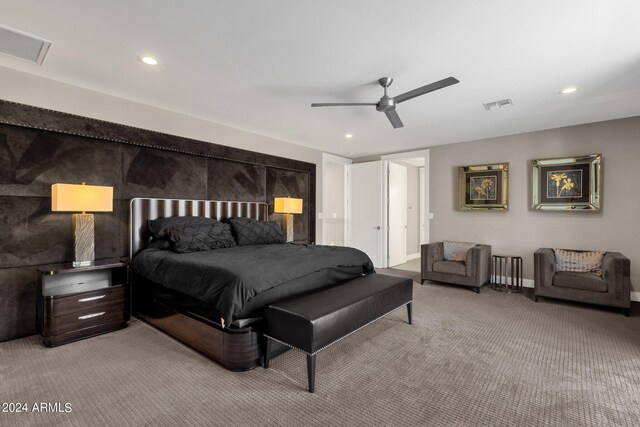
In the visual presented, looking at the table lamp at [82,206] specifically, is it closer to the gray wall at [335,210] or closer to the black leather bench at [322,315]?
the black leather bench at [322,315]

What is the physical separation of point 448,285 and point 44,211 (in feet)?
18.1

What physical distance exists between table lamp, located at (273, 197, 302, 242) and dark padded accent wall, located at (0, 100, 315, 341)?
0.98 metres

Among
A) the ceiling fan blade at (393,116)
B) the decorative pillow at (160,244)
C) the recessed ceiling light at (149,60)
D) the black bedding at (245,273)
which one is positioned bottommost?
the black bedding at (245,273)

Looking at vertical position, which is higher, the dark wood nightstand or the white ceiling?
the white ceiling

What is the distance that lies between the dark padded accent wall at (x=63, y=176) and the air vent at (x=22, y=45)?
52cm

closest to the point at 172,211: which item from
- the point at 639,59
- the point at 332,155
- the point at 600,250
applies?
the point at 332,155

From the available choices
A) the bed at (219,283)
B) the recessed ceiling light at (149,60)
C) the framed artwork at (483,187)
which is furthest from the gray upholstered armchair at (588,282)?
the recessed ceiling light at (149,60)

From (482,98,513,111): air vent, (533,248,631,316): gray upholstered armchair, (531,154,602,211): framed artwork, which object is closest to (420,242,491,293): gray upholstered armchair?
(533,248,631,316): gray upholstered armchair

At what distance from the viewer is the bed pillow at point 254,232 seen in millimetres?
4160

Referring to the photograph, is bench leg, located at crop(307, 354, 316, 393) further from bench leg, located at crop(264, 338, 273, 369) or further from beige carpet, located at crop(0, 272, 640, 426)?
bench leg, located at crop(264, 338, 273, 369)

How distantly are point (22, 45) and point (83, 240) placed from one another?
5.69ft

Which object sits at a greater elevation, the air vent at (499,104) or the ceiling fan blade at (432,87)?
the air vent at (499,104)

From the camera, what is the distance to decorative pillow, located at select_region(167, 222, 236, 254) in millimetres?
3424

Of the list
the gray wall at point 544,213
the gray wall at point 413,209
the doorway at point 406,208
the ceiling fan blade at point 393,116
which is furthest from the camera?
the gray wall at point 413,209
